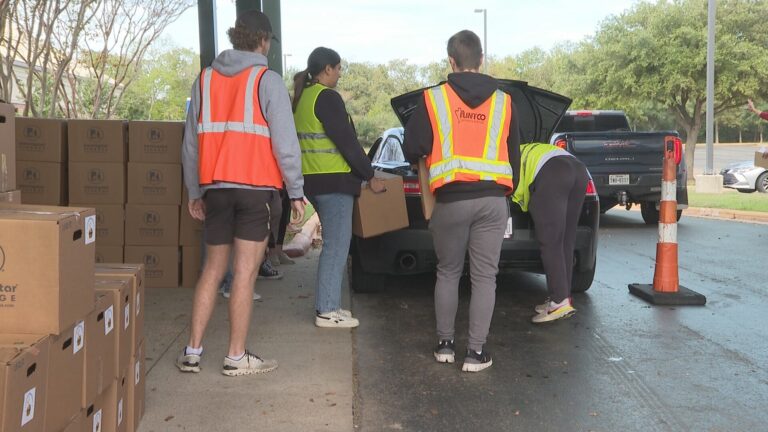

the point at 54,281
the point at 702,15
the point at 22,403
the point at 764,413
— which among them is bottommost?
the point at 764,413

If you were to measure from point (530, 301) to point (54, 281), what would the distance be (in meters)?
4.63

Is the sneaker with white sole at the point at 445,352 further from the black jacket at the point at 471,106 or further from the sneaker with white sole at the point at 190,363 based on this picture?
the sneaker with white sole at the point at 190,363

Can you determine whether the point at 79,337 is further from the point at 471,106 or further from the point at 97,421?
the point at 471,106

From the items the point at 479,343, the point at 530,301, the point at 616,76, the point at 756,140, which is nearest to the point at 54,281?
the point at 479,343

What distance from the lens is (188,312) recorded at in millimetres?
5668

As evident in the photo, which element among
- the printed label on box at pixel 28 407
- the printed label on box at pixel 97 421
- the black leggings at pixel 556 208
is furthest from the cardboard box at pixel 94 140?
the printed label on box at pixel 28 407

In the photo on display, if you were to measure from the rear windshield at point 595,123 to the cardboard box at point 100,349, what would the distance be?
12.4 meters

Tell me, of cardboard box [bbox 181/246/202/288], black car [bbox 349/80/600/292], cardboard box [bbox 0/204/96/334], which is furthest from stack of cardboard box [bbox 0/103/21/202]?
cardboard box [bbox 181/246/202/288]

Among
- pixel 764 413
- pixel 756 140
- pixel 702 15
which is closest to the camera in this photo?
pixel 764 413

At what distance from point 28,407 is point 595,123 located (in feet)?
45.0

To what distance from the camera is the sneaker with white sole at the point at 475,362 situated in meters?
4.39

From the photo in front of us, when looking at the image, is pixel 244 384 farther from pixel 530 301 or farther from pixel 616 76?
pixel 616 76

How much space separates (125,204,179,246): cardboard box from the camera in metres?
6.41

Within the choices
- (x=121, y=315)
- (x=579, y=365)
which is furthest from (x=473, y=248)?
(x=121, y=315)
